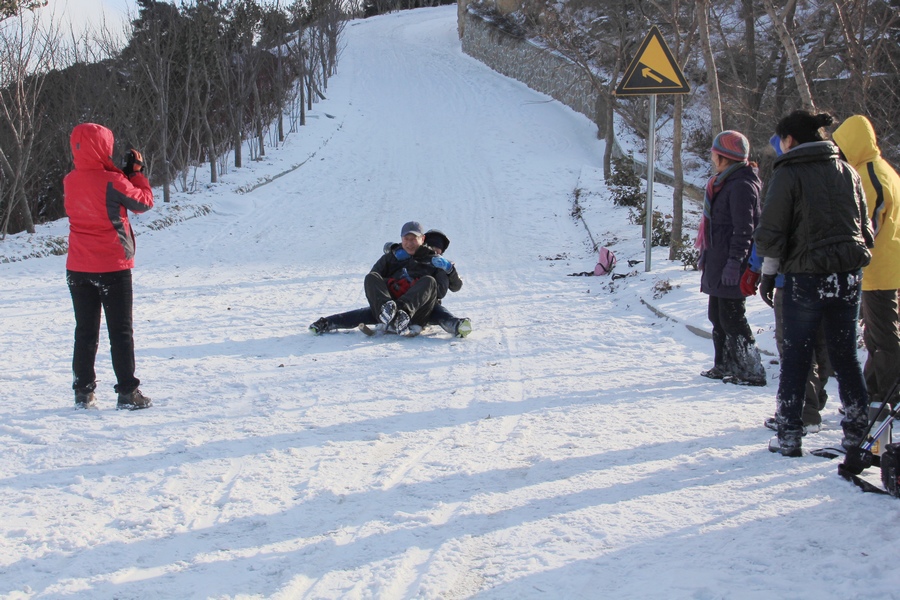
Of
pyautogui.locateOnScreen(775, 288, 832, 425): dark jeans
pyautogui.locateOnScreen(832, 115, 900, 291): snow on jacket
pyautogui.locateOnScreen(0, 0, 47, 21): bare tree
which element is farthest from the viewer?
pyautogui.locateOnScreen(0, 0, 47, 21): bare tree

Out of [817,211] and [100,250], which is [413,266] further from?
[817,211]

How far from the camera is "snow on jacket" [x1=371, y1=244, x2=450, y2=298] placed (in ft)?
24.7

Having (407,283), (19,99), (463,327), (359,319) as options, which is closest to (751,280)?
(463,327)

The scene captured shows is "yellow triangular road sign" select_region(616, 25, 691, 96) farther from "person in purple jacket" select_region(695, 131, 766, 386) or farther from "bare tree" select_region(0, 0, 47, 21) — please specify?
"bare tree" select_region(0, 0, 47, 21)

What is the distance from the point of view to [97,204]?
4898mm

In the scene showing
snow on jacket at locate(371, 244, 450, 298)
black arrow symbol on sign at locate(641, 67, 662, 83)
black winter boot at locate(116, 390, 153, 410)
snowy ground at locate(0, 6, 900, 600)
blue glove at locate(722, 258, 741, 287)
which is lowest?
snowy ground at locate(0, 6, 900, 600)

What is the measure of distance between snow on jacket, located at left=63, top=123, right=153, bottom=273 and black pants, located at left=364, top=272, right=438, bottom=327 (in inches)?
105

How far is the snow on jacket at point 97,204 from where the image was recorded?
16.0ft

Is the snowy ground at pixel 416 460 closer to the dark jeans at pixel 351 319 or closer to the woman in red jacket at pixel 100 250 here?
the dark jeans at pixel 351 319

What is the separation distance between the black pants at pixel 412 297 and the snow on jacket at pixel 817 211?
151 inches

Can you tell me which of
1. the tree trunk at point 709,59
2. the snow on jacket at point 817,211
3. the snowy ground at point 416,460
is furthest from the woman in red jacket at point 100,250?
the tree trunk at point 709,59

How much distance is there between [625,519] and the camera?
3420 millimetres

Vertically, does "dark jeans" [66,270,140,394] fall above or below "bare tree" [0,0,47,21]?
below

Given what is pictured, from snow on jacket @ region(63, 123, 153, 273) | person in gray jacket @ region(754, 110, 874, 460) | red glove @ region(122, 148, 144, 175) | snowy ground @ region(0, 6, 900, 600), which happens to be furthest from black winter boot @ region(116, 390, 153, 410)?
person in gray jacket @ region(754, 110, 874, 460)
